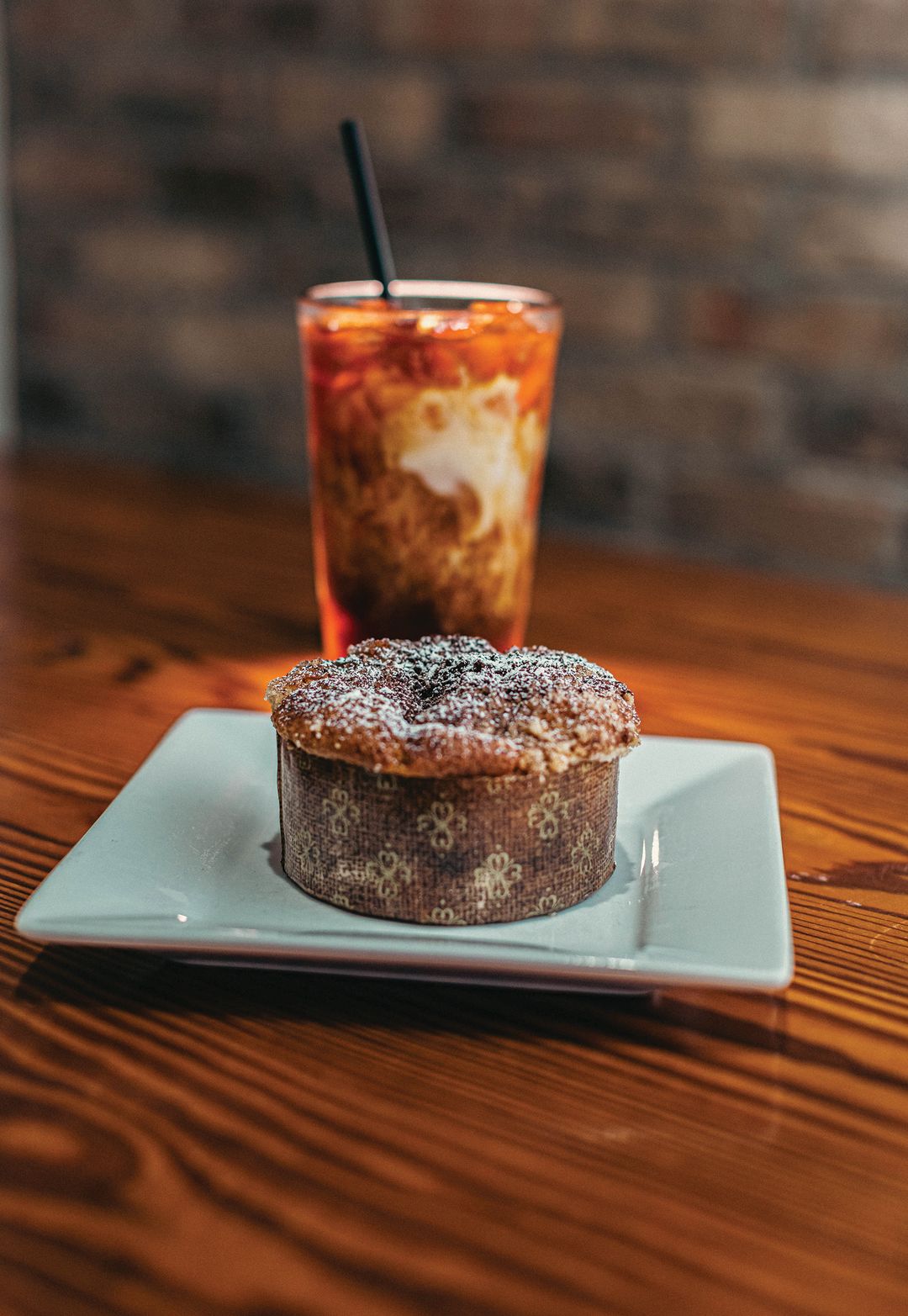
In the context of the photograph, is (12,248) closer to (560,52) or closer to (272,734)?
(560,52)

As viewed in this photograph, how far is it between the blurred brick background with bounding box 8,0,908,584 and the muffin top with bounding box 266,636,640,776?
1.21 metres

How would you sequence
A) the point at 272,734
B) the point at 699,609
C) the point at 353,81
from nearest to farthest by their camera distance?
1. the point at 272,734
2. the point at 699,609
3. the point at 353,81

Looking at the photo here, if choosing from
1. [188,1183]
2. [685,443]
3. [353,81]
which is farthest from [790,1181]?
[353,81]

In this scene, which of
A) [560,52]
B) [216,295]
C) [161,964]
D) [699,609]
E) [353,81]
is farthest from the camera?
[216,295]

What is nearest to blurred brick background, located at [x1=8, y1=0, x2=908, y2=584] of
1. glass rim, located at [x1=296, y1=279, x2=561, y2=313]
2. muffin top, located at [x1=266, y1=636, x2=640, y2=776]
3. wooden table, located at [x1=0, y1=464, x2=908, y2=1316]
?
glass rim, located at [x1=296, y1=279, x2=561, y2=313]

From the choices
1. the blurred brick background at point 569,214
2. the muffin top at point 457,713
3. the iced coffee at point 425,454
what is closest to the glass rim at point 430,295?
the iced coffee at point 425,454

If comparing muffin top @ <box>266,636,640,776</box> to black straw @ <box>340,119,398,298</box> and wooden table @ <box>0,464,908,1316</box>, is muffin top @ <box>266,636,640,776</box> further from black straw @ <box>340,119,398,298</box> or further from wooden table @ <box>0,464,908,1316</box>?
black straw @ <box>340,119,398,298</box>

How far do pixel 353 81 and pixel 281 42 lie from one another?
0.46ft

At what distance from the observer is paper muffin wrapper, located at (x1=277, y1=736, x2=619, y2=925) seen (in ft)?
1.94

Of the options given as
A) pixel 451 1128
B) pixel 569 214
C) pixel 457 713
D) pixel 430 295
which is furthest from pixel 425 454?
pixel 569 214

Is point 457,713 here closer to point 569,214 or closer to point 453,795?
point 453,795

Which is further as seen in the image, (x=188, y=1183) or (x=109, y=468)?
(x=109, y=468)

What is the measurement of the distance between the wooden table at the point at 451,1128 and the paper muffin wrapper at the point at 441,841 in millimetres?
41

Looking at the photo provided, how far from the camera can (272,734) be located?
0.82 metres
